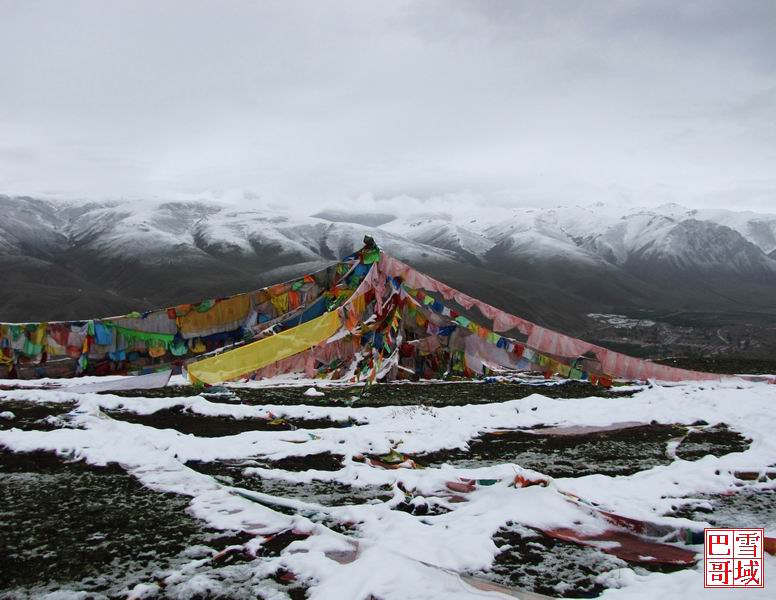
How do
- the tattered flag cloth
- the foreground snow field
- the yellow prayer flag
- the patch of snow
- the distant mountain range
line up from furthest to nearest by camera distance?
the patch of snow → the distant mountain range → the tattered flag cloth → the yellow prayer flag → the foreground snow field

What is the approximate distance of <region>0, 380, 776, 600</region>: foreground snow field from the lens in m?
4.96

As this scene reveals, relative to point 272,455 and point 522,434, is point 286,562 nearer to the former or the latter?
point 272,455

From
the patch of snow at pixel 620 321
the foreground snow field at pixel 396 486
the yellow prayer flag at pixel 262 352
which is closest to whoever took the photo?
the foreground snow field at pixel 396 486

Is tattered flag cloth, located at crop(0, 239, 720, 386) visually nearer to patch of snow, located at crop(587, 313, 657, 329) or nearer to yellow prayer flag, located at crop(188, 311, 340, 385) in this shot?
yellow prayer flag, located at crop(188, 311, 340, 385)

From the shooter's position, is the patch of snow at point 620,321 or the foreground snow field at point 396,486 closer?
the foreground snow field at point 396,486

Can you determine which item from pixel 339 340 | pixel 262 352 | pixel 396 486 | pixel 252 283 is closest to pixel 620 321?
pixel 252 283

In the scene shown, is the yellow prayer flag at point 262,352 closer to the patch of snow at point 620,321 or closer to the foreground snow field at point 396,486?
the foreground snow field at point 396,486

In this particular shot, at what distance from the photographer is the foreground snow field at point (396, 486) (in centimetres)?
496

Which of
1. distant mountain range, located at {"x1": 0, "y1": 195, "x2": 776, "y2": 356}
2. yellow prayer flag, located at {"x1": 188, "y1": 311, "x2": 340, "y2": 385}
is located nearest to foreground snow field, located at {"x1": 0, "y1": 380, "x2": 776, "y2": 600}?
yellow prayer flag, located at {"x1": 188, "y1": 311, "x2": 340, "y2": 385}

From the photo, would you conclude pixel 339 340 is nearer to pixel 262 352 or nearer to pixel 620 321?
pixel 262 352

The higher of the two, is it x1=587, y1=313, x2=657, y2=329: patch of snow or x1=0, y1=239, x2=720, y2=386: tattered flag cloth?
x1=0, y1=239, x2=720, y2=386: tattered flag cloth

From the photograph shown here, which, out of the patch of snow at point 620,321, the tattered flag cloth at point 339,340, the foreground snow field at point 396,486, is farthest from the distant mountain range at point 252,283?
the foreground snow field at point 396,486

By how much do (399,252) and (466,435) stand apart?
180m

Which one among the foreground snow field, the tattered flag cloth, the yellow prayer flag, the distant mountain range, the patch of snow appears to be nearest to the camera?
the foreground snow field
